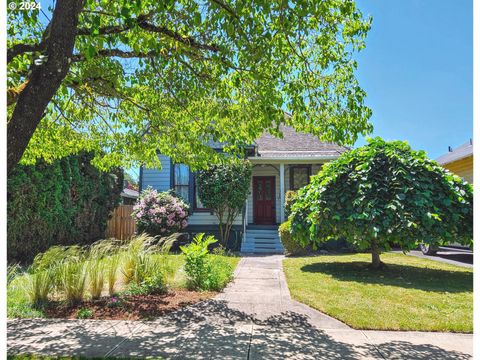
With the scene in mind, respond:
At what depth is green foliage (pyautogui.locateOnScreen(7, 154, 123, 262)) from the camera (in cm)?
966

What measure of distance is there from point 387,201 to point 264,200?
8.88 meters

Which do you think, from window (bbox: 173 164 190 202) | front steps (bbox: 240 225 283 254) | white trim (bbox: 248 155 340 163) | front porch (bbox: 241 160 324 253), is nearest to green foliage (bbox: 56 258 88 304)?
front steps (bbox: 240 225 283 254)

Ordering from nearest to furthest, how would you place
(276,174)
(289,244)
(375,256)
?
(375,256) < (289,244) < (276,174)

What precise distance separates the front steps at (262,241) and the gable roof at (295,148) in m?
3.42

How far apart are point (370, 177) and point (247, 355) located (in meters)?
6.08

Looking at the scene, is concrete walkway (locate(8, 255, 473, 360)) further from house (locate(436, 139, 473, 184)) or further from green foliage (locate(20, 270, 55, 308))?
house (locate(436, 139, 473, 184))

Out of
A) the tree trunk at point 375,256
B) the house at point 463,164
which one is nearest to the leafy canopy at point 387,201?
the tree trunk at point 375,256

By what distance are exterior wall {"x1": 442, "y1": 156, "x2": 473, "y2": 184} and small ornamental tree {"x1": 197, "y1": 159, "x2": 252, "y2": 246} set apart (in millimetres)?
9568

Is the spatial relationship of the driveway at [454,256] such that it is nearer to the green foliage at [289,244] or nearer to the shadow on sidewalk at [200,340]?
the green foliage at [289,244]

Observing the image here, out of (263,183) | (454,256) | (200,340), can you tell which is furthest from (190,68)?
(454,256)

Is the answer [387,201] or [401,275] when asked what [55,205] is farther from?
[401,275]

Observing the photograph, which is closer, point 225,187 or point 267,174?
point 225,187

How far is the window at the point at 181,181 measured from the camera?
49.5 feet

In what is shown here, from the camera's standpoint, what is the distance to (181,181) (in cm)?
1518
